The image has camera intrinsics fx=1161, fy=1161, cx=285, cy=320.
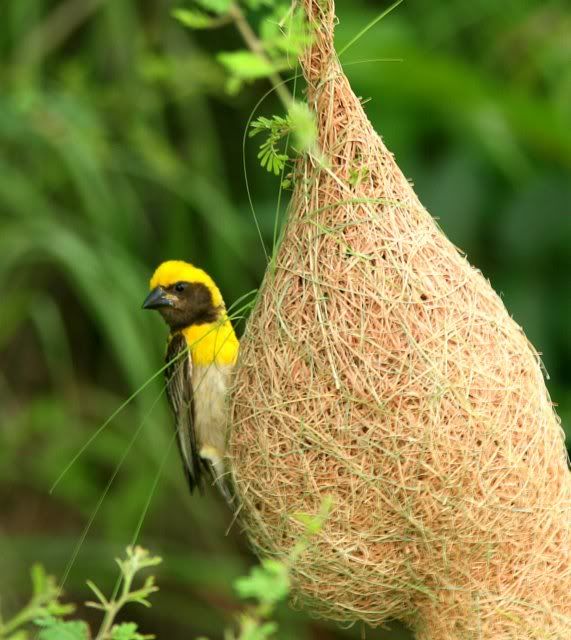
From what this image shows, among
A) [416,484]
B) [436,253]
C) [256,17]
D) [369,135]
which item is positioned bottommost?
[416,484]

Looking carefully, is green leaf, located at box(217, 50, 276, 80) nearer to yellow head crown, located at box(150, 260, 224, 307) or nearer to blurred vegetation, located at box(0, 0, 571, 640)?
yellow head crown, located at box(150, 260, 224, 307)

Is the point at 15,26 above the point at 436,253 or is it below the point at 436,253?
above

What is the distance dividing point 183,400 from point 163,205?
9.66 ft

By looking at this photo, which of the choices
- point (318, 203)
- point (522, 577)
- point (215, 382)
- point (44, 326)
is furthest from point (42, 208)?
point (522, 577)

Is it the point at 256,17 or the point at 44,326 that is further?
the point at 44,326

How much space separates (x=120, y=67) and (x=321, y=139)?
3.40 meters

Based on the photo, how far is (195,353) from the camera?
10.5ft

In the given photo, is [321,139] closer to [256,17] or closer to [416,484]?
[416,484]

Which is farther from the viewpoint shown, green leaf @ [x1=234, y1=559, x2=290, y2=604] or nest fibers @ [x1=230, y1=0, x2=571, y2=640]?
nest fibers @ [x1=230, y1=0, x2=571, y2=640]

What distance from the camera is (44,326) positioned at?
5.52 m

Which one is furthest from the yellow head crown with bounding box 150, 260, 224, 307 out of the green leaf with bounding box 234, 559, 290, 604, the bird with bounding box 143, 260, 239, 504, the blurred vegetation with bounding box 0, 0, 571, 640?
the blurred vegetation with bounding box 0, 0, 571, 640

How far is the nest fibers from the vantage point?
2449mm

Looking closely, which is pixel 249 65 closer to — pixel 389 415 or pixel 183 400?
pixel 389 415

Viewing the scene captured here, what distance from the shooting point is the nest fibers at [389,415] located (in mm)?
2449
